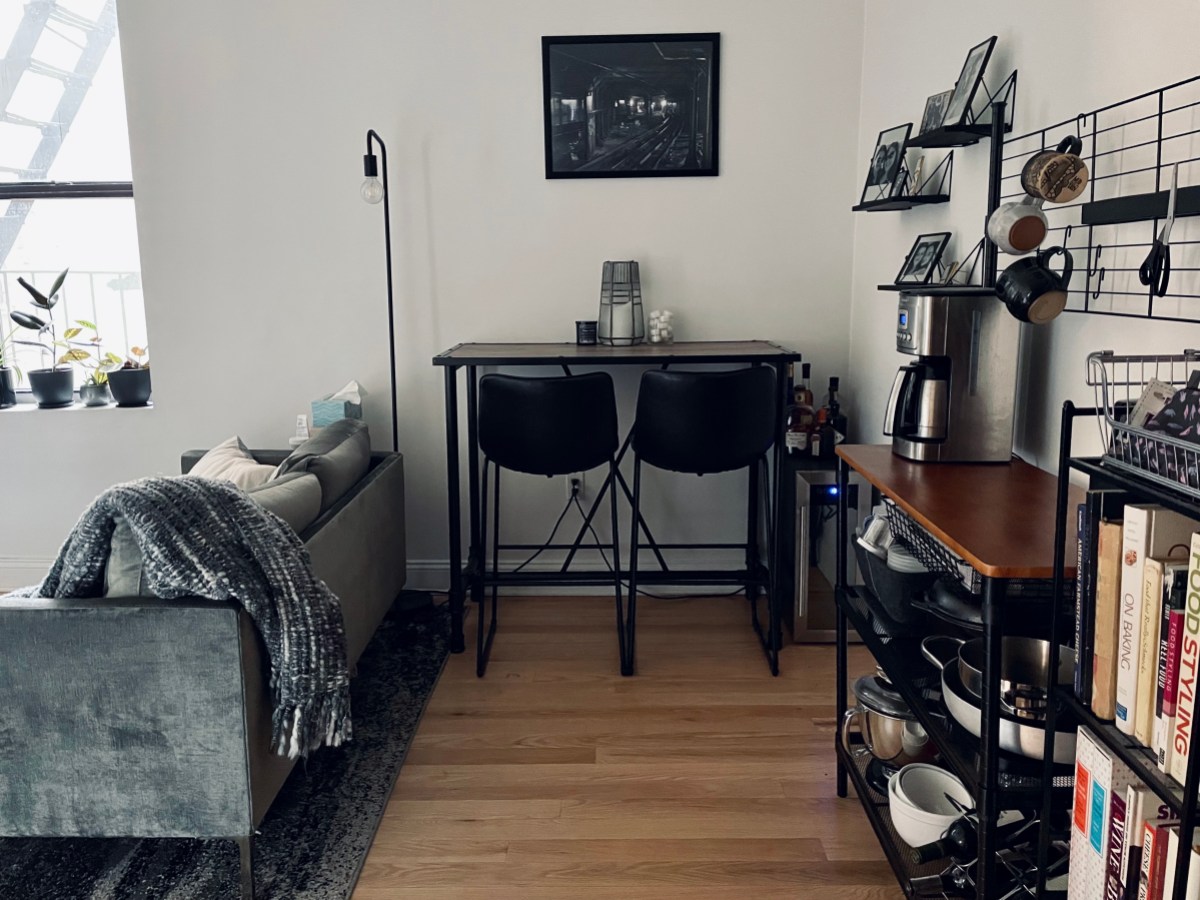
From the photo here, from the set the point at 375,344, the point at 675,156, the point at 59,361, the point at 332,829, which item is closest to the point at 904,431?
the point at 332,829

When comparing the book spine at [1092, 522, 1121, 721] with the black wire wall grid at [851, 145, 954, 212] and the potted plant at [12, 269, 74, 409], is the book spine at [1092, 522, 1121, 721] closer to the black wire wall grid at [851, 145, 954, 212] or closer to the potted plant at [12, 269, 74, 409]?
the black wire wall grid at [851, 145, 954, 212]

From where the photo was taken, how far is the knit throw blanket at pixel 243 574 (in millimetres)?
1791

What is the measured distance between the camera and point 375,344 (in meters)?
3.64

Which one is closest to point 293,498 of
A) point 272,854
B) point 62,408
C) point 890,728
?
point 272,854

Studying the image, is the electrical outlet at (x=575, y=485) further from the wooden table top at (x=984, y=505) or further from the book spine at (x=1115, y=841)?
the book spine at (x=1115, y=841)

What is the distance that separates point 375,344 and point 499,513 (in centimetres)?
83

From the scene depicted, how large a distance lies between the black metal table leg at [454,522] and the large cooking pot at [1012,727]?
1.89 m

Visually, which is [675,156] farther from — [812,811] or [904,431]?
[812,811]

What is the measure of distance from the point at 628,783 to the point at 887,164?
78.7 inches

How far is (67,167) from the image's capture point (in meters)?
3.74

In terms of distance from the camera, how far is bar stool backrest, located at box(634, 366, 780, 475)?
290 centimetres

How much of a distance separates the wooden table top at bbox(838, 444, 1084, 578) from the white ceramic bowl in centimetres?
56

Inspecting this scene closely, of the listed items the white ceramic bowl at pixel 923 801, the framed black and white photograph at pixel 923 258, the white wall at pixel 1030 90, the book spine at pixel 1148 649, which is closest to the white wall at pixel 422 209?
the white wall at pixel 1030 90

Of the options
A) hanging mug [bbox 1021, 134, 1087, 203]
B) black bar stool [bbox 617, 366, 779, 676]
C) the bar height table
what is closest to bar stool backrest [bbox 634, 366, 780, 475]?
black bar stool [bbox 617, 366, 779, 676]
